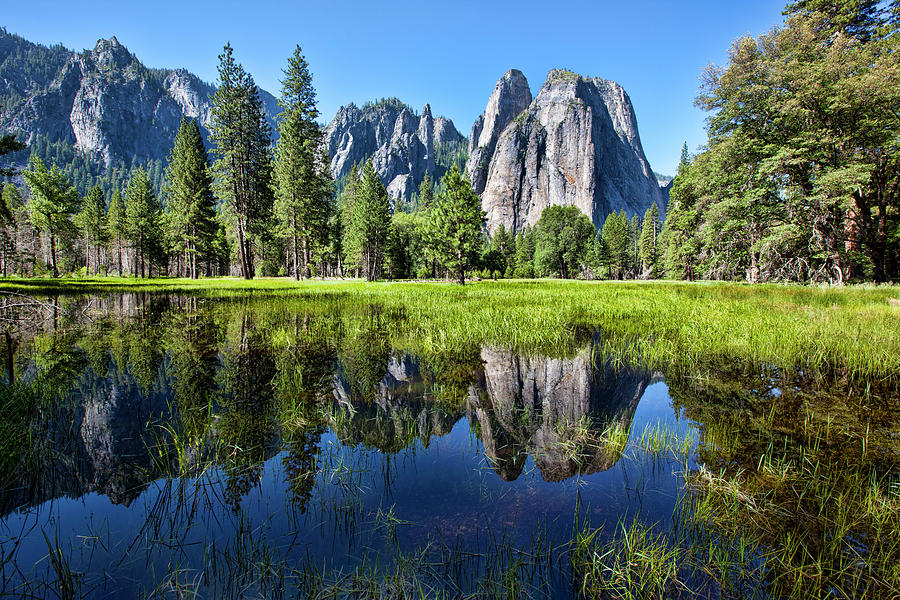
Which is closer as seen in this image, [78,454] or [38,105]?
[78,454]

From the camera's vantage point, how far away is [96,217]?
5466cm

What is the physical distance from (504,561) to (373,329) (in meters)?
7.95

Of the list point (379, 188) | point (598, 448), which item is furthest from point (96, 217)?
point (598, 448)

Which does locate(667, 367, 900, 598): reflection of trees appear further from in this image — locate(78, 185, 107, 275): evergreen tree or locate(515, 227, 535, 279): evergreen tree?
locate(78, 185, 107, 275): evergreen tree

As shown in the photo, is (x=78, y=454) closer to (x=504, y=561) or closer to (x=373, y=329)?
(x=504, y=561)

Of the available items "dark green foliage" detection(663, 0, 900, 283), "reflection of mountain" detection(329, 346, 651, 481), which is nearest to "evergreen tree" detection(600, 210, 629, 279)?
"dark green foliage" detection(663, 0, 900, 283)

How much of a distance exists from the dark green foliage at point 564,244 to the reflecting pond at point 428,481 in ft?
221

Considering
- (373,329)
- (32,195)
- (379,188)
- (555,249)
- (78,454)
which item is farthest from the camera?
(555,249)

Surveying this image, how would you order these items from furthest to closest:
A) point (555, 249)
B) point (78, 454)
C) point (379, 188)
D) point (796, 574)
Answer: point (555, 249), point (379, 188), point (78, 454), point (796, 574)

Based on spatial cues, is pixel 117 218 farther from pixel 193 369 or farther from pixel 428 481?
pixel 428 481

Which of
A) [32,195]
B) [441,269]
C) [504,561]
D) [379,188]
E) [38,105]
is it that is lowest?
[504,561]

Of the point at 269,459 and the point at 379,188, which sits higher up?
the point at 379,188

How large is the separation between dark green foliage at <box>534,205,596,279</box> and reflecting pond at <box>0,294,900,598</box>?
221 ft

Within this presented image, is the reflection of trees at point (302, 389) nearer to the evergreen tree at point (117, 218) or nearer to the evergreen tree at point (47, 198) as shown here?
the evergreen tree at point (47, 198)
